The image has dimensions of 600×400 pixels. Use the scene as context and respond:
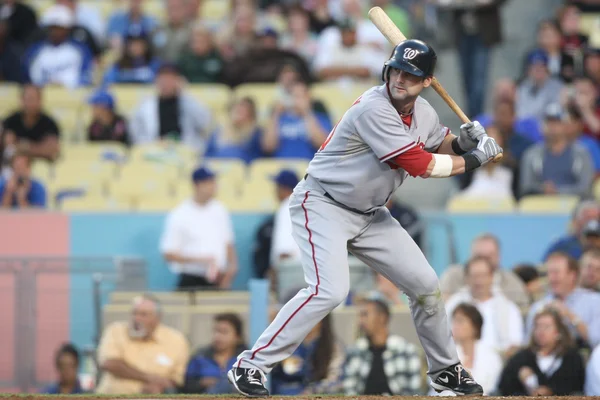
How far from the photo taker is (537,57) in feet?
38.7

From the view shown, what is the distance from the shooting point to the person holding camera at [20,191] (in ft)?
32.8

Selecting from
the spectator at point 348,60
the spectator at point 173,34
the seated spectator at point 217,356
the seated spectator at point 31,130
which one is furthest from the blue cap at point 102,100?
the seated spectator at point 217,356

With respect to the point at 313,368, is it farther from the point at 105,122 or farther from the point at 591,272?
the point at 105,122

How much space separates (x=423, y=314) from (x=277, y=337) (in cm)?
73

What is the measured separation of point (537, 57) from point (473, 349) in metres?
4.91

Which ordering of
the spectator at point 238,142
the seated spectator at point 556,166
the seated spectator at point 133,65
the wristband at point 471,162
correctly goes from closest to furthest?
the wristband at point 471,162 < the seated spectator at point 556,166 < the spectator at point 238,142 < the seated spectator at point 133,65

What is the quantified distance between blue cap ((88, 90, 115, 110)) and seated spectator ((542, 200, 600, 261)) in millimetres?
4340

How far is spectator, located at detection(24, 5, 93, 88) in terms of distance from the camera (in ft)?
39.0

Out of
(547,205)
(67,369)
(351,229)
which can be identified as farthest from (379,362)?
(547,205)

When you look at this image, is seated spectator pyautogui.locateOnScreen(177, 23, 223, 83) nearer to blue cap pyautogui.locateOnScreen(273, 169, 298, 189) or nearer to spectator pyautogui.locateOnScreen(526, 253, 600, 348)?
blue cap pyautogui.locateOnScreen(273, 169, 298, 189)

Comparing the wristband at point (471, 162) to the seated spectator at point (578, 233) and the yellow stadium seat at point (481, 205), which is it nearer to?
the seated spectator at point (578, 233)

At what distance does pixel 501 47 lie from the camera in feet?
42.7

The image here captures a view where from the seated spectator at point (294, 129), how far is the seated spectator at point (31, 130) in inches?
79.3

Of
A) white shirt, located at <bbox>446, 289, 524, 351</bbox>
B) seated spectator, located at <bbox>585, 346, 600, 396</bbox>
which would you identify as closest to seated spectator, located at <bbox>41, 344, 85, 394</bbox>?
white shirt, located at <bbox>446, 289, 524, 351</bbox>
